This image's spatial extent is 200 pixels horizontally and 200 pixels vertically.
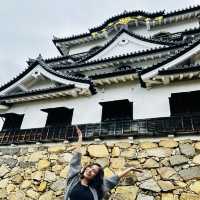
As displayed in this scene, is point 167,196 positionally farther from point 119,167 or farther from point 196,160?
point 119,167

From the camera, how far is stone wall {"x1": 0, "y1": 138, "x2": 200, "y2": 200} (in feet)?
22.8

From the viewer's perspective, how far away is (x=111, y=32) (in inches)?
682

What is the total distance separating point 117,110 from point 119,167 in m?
2.53

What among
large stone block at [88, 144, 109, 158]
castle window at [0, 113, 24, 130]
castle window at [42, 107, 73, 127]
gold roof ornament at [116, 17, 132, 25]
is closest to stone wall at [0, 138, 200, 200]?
large stone block at [88, 144, 109, 158]

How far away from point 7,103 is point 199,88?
787 cm

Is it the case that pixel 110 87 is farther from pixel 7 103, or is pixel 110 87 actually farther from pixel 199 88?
pixel 7 103

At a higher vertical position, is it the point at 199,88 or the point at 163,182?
the point at 199,88

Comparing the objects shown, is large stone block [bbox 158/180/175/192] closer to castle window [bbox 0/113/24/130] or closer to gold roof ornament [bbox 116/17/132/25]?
castle window [bbox 0/113/24/130]

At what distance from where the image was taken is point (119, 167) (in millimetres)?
7840

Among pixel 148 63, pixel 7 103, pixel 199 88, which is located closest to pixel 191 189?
pixel 199 88

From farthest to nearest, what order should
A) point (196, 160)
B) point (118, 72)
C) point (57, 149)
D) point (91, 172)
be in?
point (118, 72), point (57, 149), point (196, 160), point (91, 172)

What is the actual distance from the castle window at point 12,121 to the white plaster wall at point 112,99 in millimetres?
230

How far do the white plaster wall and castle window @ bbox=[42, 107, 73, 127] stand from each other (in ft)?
0.65

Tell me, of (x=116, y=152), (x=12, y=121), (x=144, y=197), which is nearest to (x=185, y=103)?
(x=116, y=152)
